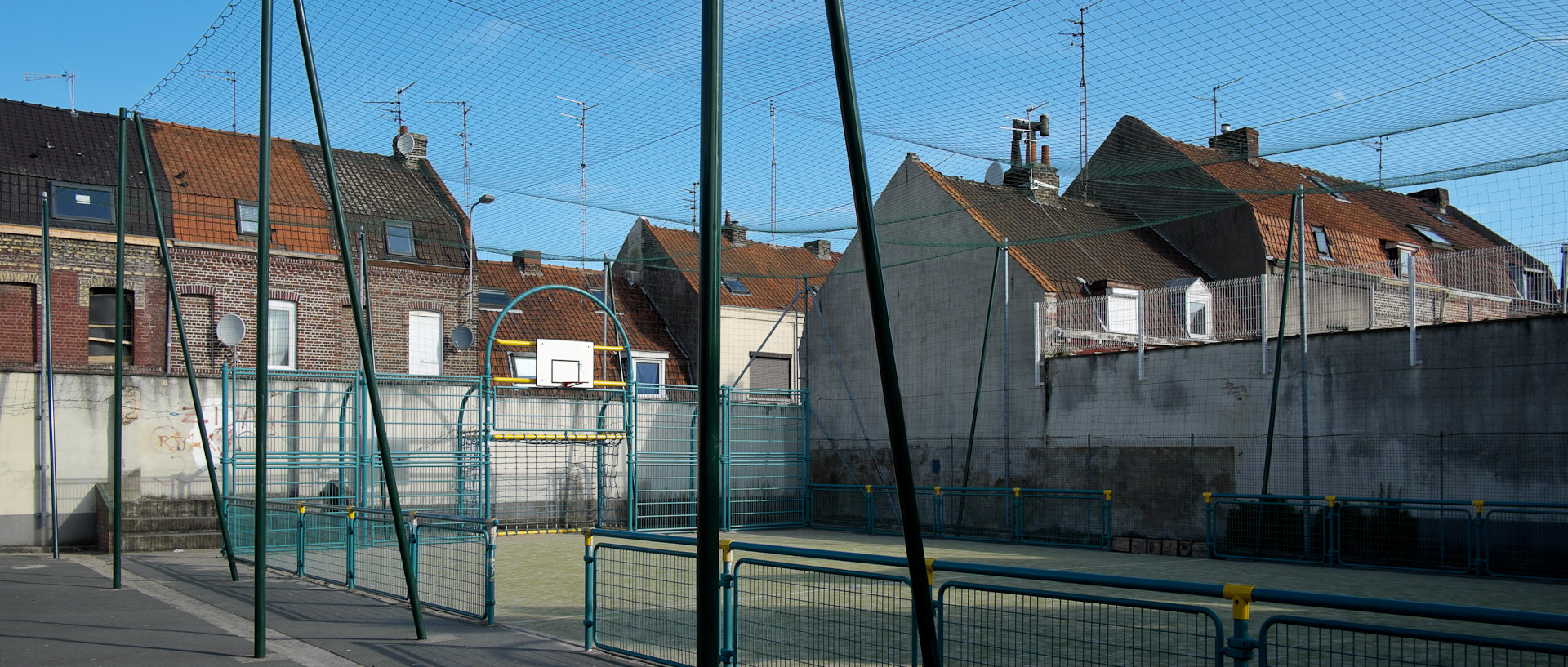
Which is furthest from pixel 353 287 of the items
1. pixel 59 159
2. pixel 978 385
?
pixel 59 159

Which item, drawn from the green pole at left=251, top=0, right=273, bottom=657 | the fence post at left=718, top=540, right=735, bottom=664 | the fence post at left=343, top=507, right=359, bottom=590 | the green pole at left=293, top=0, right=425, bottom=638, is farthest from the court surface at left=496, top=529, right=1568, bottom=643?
the green pole at left=251, top=0, right=273, bottom=657

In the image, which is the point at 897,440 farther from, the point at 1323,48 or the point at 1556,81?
the point at 1556,81

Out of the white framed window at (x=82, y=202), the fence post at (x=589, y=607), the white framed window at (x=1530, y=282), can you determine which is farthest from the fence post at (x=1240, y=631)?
the white framed window at (x=82, y=202)

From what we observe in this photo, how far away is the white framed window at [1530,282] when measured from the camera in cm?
1369

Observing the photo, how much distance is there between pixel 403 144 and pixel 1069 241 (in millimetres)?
13782

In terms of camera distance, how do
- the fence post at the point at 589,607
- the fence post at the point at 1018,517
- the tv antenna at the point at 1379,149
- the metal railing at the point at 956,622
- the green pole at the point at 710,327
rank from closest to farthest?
the green pole at the point at 710,327 < the metal railing at the point at 956,622 < the fence post at the point at 589,607 < the tv antenna at the point at 1379,149 < the fence post at the point at 1018,517

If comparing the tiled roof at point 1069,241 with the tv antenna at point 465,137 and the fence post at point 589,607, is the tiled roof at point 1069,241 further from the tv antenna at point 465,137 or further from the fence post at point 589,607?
the fence post at point 589,607

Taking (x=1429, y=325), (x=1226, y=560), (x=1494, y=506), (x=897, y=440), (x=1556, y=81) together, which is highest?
(x=1556, y=81)

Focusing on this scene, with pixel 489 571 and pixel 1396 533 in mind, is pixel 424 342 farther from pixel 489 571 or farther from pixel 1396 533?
pixel 1396 533

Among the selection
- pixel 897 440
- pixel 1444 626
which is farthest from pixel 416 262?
pixel 897 440

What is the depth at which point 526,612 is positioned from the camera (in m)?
9.52

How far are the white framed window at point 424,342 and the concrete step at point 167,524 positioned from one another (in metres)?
7.09

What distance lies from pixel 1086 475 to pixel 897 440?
561 inches

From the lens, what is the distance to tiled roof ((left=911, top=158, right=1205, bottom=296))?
59.1ft
